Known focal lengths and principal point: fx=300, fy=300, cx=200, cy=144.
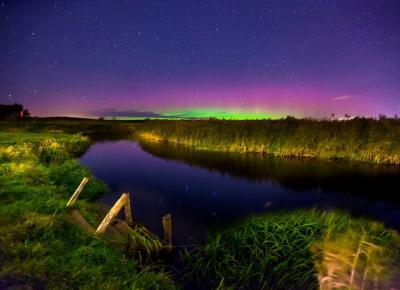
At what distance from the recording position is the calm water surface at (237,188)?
1379 centimetres

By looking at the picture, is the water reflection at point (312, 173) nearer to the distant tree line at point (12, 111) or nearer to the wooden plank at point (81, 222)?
the wooden plank at point (81, 222)

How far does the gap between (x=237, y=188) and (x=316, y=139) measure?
468 inches

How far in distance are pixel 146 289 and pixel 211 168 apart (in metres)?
18.6

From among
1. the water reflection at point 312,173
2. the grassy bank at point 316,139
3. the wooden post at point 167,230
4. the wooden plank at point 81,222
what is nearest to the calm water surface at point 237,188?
the water reflection at point 312,173

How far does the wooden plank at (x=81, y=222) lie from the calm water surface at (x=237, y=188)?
9.33 ft

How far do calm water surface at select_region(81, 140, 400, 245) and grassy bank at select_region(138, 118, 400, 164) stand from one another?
1501mm

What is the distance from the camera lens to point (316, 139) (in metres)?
27.0

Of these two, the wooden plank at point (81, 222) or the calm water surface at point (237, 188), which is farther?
the calm water surface at point (237, 188)

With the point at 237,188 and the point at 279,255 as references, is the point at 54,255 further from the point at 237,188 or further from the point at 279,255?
the point at 237,188

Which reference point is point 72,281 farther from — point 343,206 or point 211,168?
point 211,168

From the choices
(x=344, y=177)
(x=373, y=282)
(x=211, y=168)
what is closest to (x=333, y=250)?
(x=373, y=282)

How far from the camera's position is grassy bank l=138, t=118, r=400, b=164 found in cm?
2386

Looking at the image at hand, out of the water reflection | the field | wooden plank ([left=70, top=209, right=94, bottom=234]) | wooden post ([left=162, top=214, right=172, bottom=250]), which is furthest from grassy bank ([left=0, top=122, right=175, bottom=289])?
the water reflection

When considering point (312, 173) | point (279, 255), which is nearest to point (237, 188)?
point (312, 173)
